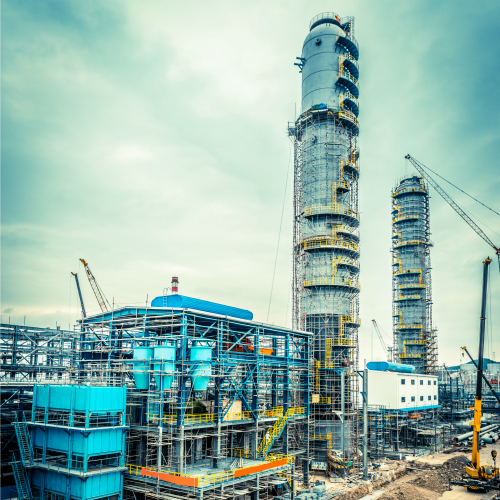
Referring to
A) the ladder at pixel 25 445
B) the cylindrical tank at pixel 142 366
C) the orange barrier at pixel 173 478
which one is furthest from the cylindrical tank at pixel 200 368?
the ladder at pixel 25 445

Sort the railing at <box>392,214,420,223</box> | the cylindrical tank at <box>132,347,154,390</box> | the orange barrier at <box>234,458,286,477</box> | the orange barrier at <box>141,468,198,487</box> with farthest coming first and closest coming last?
the railing at <box>392,214,420,223</box> → the cylindrical tank at <box>132,347,154,390</box> → the orange barrier at <box>234,458,286,477</box> → the orange barrier at <box>141,468,198,487</box>

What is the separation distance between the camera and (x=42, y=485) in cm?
3116

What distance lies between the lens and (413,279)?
85250 mm

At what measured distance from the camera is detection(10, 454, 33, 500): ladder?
31.5m

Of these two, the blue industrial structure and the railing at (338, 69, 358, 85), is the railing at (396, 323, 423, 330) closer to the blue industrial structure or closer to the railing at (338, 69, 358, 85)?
the railing at (338, 69, 358, 85)

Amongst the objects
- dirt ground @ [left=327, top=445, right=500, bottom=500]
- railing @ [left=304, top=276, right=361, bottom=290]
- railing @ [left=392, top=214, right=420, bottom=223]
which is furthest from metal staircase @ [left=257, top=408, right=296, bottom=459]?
railing @ [left=392, top=214, right=420, bottom=223]

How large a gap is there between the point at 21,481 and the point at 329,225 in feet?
128

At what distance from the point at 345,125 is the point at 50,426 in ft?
150

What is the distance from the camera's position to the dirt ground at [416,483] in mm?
38844

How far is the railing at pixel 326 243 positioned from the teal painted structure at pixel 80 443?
30.0 m

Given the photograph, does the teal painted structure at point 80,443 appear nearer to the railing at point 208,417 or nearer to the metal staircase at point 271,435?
the railing at point 208,417

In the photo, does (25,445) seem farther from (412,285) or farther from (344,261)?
(412,285)

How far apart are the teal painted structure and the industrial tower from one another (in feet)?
82.1

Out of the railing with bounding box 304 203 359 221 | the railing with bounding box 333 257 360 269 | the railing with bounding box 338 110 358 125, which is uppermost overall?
the railing with bounding box 338 110 358 125
